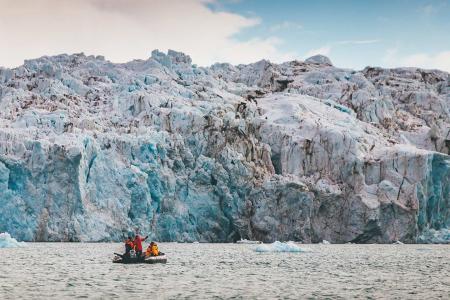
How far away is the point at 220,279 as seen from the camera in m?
29.3

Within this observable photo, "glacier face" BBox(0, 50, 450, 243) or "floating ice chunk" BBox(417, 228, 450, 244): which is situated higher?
"glacier face" BBox(0, 50, 450, 243)

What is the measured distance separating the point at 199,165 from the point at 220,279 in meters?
44.2

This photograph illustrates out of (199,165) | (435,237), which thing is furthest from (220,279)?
(435,237)

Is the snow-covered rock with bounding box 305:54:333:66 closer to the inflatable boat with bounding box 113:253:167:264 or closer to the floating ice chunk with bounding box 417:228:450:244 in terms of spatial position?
the floating ice chunk with bounding box 417:228:450:244

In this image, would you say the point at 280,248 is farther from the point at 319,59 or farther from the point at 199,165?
the point at 319,59

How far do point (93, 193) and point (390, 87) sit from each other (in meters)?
66.1

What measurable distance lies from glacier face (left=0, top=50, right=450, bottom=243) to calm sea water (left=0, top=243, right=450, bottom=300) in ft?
74.8

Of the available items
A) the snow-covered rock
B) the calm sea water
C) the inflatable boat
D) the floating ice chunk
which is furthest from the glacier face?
the snow-covered rock

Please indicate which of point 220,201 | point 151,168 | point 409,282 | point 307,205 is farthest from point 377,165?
point 409,282

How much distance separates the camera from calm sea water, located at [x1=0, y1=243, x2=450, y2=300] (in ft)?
78.1

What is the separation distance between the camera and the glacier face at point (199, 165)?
65.1 m

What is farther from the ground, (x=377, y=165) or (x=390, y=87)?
(x=390, y=87)

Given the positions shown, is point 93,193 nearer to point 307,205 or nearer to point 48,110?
point 48,110

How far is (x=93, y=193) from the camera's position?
6619 centimetres
